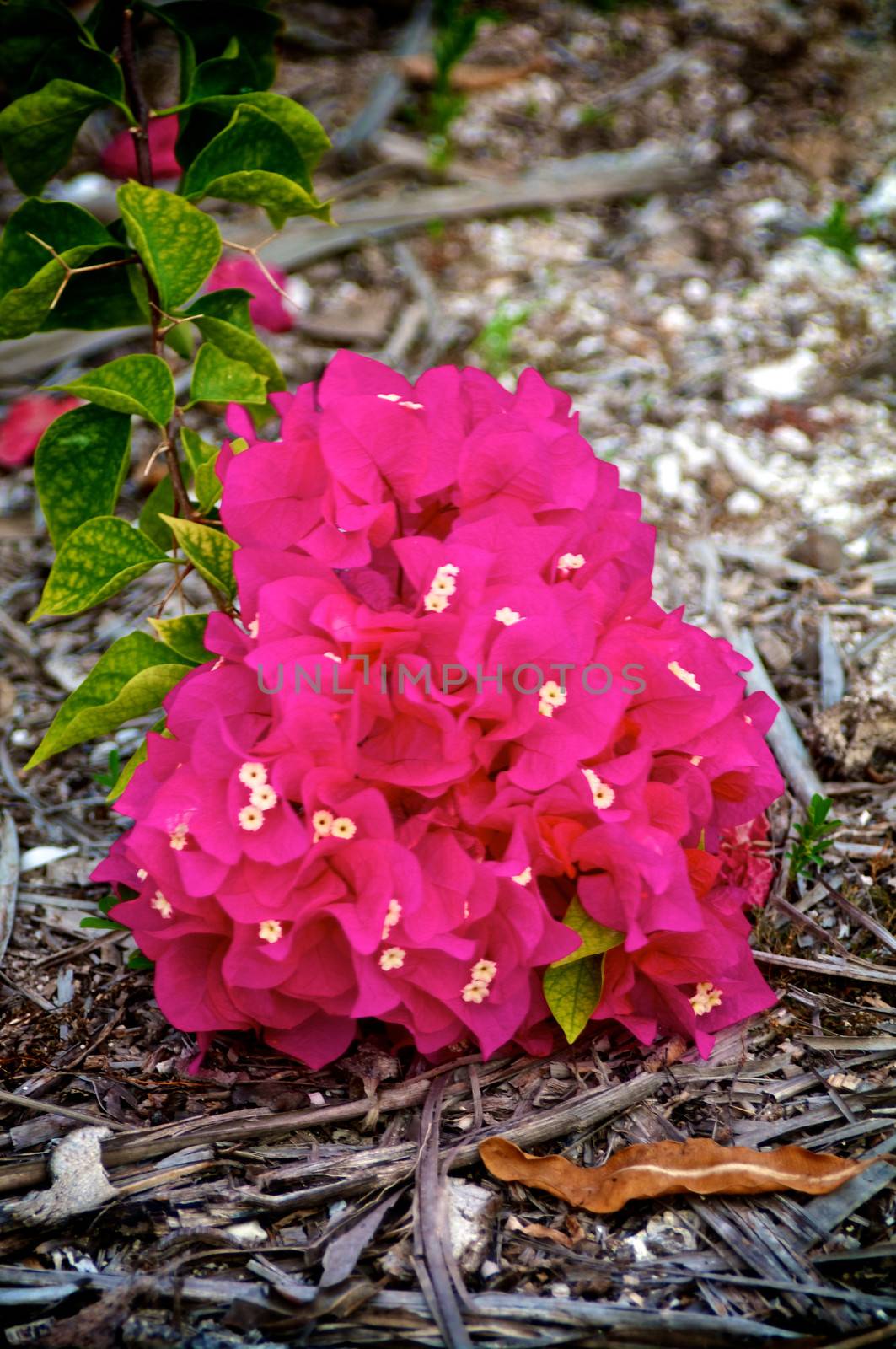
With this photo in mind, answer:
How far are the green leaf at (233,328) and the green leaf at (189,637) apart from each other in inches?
16.0

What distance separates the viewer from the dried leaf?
4.76ft

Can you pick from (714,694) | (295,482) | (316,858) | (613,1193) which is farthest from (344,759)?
(613,1193)

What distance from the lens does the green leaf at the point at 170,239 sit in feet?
5.25

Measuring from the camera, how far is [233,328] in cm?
178

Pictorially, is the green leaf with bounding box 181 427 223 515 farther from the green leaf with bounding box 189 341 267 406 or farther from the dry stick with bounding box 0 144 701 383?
the dry stick with bounding box 0 144 701 383

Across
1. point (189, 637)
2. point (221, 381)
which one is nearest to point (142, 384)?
point (221, 381)

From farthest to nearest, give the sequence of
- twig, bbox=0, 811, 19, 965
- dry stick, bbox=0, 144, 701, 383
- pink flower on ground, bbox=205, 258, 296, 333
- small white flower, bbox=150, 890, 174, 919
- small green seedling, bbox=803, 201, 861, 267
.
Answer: dry stick, bbox=0, 144, 701, 383 → small green seedling, bbox=803, 201, 861, 267 → pink flower on ground, bbox=205, 258, 296, 333 → twig, bbox=0, 811, 19, 965 → small white flower, bbox=150, 890, 174, 919

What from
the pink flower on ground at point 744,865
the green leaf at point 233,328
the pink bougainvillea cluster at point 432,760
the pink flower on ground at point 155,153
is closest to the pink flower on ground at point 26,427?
the pink flower on ground at point 155,153

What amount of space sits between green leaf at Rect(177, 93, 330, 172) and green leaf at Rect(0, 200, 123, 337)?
0.80ft

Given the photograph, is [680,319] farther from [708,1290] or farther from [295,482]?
[708,1290]

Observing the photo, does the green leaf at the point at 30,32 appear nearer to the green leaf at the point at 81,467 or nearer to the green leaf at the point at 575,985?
the green leaf at the point at 81,467

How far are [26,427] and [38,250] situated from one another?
107cm

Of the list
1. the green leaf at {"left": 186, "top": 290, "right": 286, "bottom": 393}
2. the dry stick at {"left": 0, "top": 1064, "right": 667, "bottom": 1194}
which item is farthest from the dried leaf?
the green leaf at {"left": 186, "top": 290, "right": 286, "bottom": 393}

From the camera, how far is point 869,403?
2.94 metres
